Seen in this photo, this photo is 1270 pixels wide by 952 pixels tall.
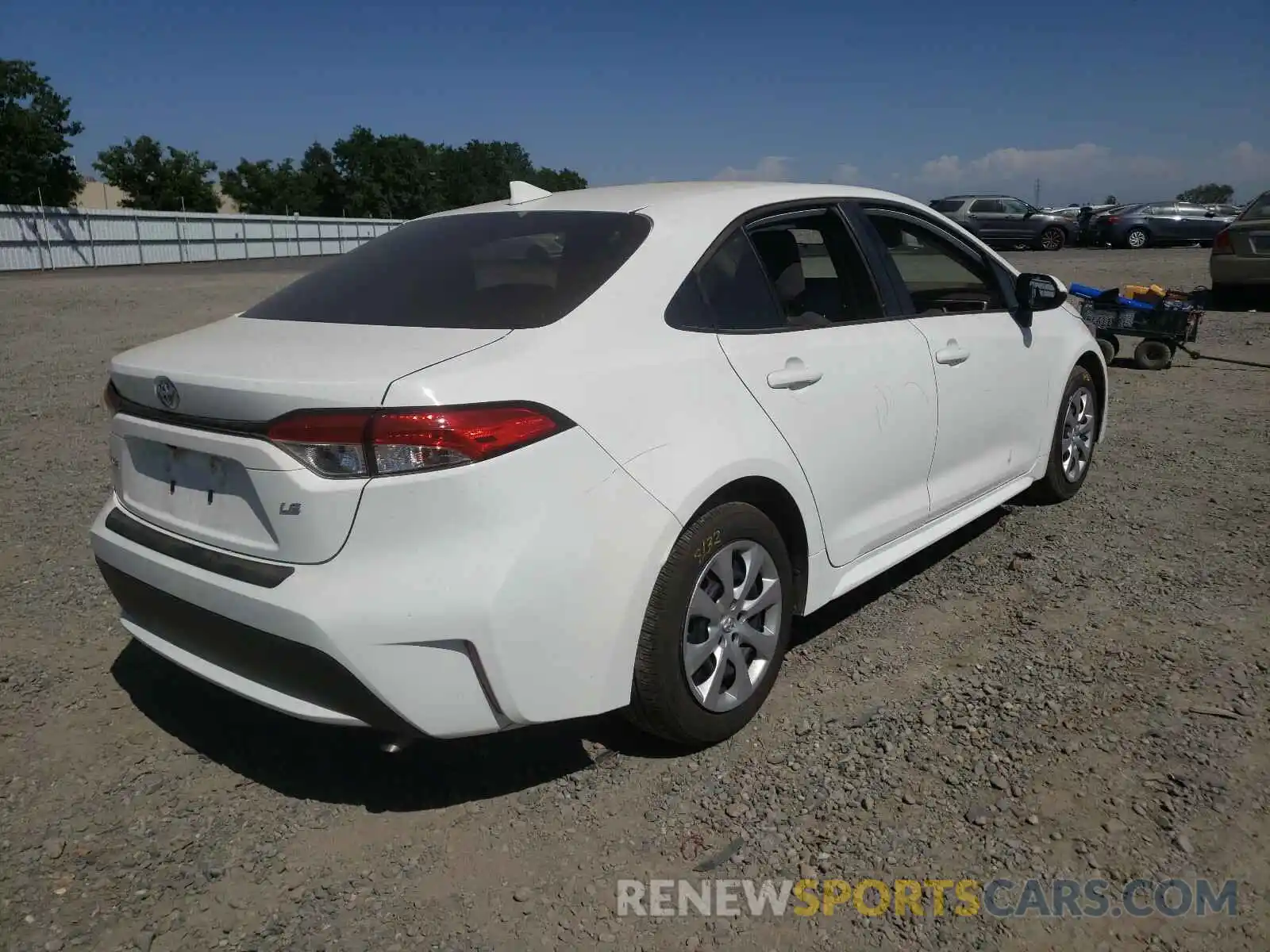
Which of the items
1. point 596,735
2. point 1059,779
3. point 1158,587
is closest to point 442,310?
point 596,735

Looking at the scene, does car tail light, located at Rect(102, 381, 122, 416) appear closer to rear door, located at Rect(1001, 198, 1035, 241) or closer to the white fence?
rear door, located at Rect(1001, 198, 1035, 241)

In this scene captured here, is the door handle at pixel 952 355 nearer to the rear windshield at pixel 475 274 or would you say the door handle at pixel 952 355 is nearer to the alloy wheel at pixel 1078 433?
the alloy wheel at pixel 1078 433

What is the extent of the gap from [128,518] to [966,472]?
3176 millimetres

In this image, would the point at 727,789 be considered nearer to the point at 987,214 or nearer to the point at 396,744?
the point at 396,744

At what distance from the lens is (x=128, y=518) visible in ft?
9.64

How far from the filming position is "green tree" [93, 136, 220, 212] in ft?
184

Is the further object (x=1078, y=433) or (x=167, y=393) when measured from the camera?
(x=1078, y=433)

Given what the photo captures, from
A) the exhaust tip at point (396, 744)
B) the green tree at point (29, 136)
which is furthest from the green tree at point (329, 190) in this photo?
the exhaust tip at point (396, 744)

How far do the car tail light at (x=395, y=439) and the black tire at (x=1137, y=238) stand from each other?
33.0 m

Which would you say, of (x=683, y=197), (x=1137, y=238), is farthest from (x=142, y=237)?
(x=683, y=197)

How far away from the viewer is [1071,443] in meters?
5.22

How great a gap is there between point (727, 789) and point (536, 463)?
1.16 m

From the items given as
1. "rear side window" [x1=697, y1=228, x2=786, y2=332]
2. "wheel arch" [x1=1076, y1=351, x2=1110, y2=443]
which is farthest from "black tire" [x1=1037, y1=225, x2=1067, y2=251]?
"rear side window" [x1=697, y1=228, x2=786, y2=332]

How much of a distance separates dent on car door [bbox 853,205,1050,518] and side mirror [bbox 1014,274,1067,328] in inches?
2.2
